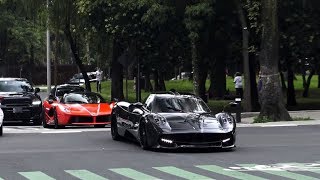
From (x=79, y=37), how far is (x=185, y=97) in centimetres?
2336

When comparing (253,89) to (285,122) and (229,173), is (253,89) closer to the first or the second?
(285,122)

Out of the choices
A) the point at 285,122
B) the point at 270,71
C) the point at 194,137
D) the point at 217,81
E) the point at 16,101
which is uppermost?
the point at 270,71

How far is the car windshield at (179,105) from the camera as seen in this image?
49.5 feet

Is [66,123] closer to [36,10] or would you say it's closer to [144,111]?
[144,111]

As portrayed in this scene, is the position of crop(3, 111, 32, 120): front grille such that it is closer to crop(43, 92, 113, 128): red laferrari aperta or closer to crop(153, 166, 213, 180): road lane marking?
crop(43, 92, 113, 128): red laferrari aperta

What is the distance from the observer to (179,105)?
1534 centimetres

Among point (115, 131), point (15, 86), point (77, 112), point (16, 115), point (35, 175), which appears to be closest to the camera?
point (35, 175)

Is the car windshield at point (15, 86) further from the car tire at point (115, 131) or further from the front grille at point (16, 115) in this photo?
the car tire at point (115, 131)

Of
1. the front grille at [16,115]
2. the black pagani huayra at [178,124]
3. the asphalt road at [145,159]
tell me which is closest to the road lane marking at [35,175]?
the asphalt road at [145,159]

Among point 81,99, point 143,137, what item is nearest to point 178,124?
point 143,137

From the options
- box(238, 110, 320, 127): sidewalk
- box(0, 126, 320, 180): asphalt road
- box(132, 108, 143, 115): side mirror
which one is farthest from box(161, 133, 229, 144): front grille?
box(238, 110, 320, 127): sidewalk

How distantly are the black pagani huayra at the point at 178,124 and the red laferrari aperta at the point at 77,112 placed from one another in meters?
5.52

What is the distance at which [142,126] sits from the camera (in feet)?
48.0

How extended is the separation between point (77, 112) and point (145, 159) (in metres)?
8.64
